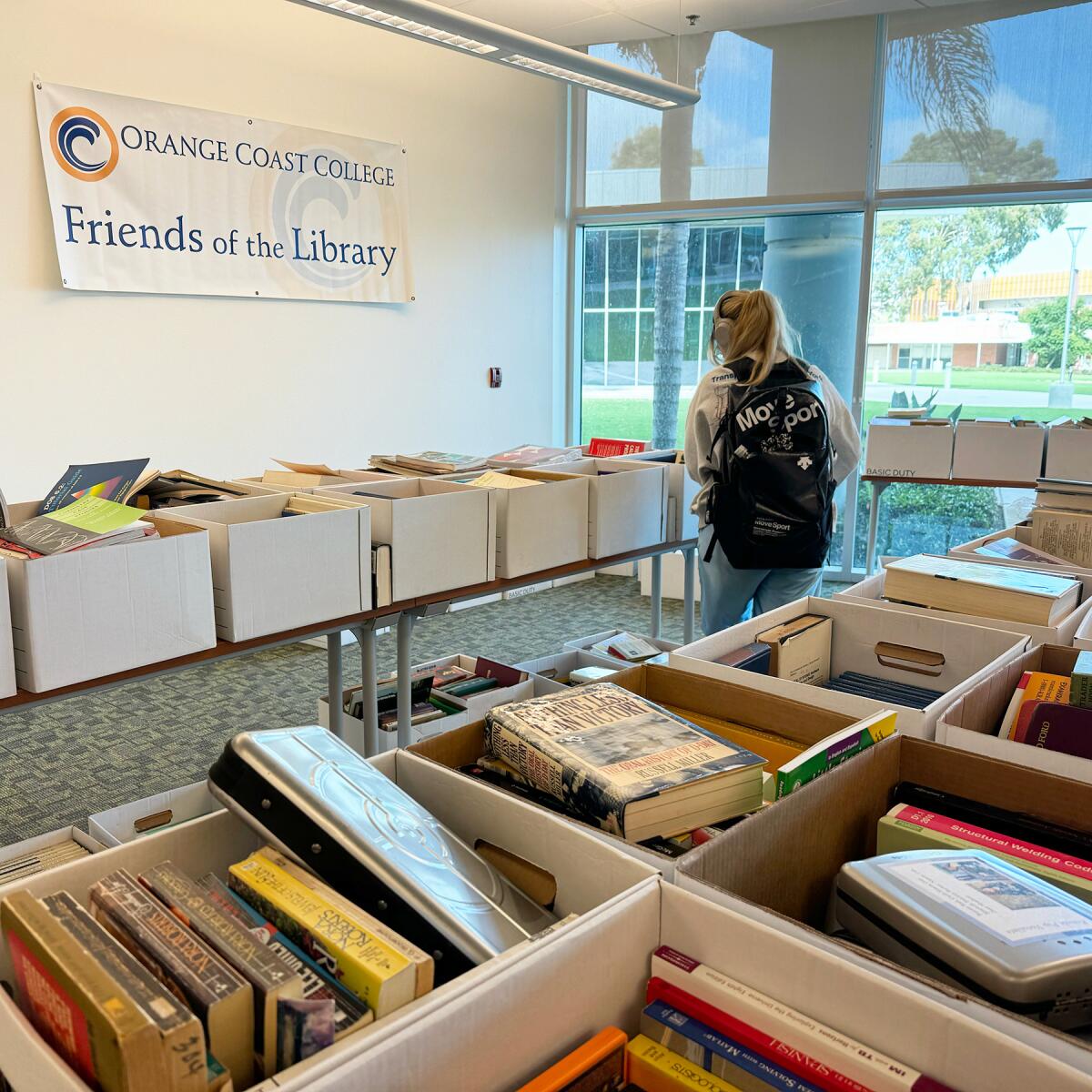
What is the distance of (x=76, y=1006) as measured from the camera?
64cm

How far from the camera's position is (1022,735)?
129 centimetres

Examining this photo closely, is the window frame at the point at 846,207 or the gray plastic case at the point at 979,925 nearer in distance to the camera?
the gray plastic case at the point at 979,925

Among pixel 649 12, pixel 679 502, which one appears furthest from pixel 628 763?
pixel 649 12

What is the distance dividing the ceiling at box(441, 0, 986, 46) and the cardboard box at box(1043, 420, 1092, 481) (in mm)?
2249

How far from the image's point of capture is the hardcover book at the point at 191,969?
652 millimetres

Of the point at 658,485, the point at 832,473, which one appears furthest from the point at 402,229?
the point at 832,473

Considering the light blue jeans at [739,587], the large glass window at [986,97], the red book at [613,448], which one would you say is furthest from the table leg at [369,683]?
the large glass window at [986,97]

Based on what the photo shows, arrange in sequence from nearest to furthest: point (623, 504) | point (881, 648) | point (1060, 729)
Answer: point (1060, 729) → point (881, 648) → point (623, 504)

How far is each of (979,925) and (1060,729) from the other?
1.73 ft

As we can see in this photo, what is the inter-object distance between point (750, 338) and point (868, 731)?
1.71 meters

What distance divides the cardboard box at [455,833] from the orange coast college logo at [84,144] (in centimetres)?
336

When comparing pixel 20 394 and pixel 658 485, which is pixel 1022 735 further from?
pixel 20 394

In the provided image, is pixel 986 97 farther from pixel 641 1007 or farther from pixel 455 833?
pixel 641 1007

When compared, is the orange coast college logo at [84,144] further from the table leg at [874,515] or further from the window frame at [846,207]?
the table leg at [874,515]
